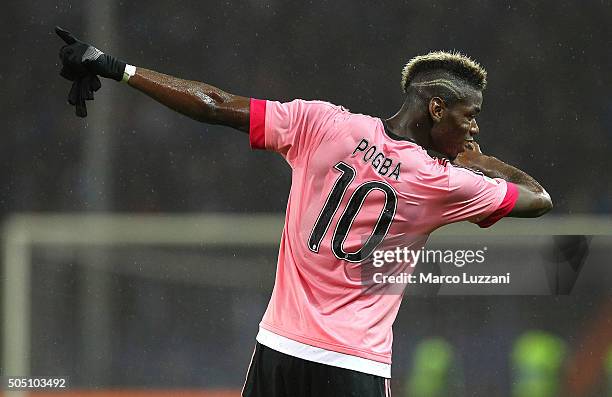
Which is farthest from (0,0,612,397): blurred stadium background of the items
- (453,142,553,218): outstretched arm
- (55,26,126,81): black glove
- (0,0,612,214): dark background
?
(55,26,126,81): black glove

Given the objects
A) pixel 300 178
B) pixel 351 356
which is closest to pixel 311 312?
pixel 351 356

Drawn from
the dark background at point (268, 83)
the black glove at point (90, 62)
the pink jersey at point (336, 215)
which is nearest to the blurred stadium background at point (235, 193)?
the dark background at point (268, 83)

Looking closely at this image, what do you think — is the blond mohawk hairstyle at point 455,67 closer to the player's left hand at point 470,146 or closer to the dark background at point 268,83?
the player's left hand at point 470,146

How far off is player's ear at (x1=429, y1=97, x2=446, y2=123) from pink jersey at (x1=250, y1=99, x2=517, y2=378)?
0.34 ft

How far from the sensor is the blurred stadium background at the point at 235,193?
14.6 ft

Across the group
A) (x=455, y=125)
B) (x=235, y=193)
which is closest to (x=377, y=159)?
(x=455, y=125)

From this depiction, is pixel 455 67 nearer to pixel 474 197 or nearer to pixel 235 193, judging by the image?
pixel 474 197

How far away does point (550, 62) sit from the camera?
15.1ft

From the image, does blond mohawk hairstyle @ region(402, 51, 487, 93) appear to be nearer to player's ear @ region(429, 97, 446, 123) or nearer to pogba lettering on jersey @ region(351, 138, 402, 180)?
player's ear @ region(429, 97, 446, 123)

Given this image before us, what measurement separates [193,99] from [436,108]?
58 cm

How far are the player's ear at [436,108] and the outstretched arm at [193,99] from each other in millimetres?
451

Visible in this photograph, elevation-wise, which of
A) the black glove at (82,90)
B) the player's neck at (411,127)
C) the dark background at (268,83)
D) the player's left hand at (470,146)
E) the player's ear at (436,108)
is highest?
the dark background at (268,83)

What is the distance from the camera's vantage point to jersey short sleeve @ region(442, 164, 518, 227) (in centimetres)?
236

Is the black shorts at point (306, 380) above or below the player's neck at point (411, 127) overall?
below
